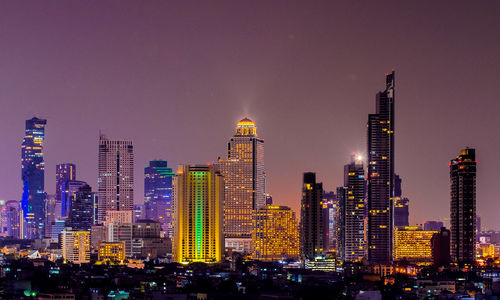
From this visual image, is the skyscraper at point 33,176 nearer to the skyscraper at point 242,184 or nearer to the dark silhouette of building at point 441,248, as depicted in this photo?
the skyscraper at point 242,184

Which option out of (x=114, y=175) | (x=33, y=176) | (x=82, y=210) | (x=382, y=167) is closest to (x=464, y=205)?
(x=382, y=167)

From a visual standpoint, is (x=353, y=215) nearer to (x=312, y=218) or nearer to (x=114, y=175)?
(x=312, y=218)

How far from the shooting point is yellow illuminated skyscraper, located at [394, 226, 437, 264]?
10596 centimetres

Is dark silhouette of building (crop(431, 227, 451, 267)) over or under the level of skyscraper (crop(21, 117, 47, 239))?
under

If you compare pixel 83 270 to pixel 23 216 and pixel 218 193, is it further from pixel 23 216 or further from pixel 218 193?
pixel 23 216

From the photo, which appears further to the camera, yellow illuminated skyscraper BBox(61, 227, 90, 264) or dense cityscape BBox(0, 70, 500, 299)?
yellow illuminated skyscraper BBox(61, 227, 90, 264)

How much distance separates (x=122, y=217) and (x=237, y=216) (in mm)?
14526

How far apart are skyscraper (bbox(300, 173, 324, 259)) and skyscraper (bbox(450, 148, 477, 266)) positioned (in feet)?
41.8

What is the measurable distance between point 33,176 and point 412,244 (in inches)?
2199

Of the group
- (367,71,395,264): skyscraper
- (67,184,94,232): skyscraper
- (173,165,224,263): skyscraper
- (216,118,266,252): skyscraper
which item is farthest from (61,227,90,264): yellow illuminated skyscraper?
(367,71,395,264): skyscraper

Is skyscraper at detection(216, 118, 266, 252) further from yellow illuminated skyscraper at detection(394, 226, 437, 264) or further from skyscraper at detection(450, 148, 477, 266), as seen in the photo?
skyscraper at detection(450, 148, 477, 266)

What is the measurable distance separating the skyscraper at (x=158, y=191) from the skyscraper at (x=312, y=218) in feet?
110

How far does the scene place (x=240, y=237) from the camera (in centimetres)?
11662

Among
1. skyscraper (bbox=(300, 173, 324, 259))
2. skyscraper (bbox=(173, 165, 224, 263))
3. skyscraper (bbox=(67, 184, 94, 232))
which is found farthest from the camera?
skyscraper (bbox=(67, 184, 94, 232))
